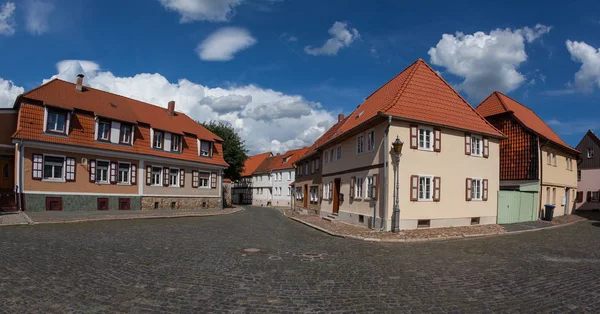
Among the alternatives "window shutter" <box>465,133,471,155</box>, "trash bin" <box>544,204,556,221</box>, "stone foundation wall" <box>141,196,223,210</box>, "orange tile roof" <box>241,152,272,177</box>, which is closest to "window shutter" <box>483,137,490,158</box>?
"window shutter" <box>465,133,471,155</box>

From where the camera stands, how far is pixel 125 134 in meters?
26.0

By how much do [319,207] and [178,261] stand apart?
19833 millimetres

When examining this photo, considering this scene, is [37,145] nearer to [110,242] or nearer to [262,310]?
[110,242]

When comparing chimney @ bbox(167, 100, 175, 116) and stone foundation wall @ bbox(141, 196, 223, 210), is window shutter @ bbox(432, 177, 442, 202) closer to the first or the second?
stone foundation wall @ bbox(141, 196, 223, 210)

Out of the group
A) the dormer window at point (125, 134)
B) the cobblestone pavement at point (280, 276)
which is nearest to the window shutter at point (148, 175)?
the dormer window at point (125, 134)

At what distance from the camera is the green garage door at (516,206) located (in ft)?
67.8

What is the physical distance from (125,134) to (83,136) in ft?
9.70

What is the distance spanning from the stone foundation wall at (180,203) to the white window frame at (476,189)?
21.7 metres

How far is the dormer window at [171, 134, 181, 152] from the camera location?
29438mm

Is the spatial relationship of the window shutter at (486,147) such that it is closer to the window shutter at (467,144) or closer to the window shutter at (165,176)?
the window shutter at (467,144)

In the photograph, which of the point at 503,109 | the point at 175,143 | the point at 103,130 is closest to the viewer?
the point at 103,130

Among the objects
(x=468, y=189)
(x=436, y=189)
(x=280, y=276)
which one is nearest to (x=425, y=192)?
(x=436, y=189)

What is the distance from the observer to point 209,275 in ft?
24.6

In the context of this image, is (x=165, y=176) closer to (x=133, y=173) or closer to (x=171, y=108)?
(x=133, y=173)
